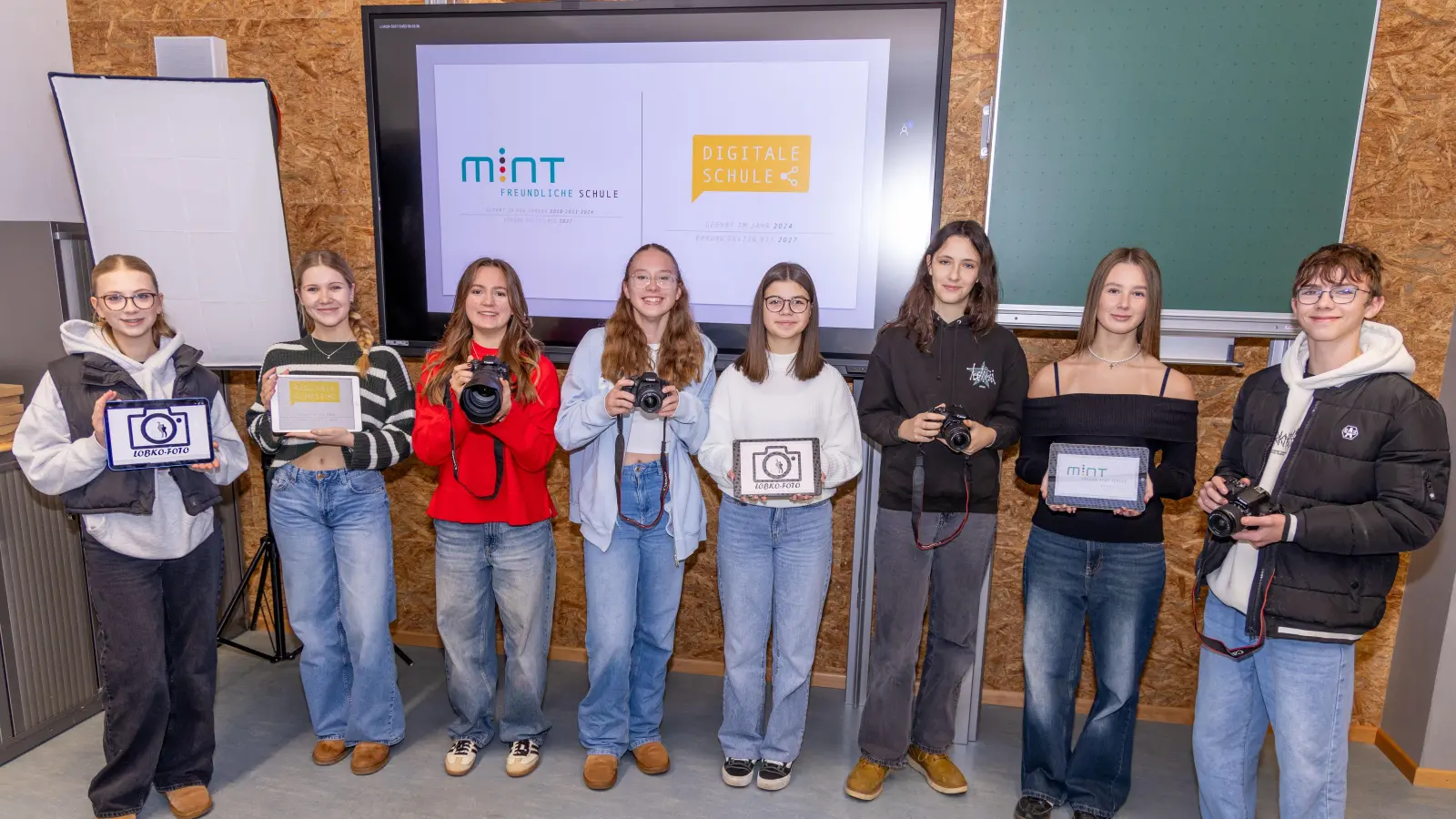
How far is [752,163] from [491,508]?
1482mm

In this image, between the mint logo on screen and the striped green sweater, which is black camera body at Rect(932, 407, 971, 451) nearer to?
the striped green sweater

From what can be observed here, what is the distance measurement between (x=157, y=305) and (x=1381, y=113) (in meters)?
3.83

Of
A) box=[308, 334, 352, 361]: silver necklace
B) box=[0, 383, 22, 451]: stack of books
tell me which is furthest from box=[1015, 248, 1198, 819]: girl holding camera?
box=[0, 383, 22, 451]: stack of books

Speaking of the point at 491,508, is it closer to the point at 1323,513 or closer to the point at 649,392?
the point at 649,392

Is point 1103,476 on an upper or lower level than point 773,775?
upper

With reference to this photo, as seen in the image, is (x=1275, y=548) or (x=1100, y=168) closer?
(x=1275, y=548)

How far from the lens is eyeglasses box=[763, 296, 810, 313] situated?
233 centimetres

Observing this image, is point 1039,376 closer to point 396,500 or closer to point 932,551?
point 932,551

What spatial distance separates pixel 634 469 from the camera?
7.84 feet

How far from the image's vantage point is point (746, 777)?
2549mm

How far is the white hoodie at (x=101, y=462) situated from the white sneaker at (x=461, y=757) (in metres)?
1.00

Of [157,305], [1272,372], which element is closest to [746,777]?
[1272,372]

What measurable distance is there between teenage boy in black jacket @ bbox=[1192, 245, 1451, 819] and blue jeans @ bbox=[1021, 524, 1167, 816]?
9.5 inches

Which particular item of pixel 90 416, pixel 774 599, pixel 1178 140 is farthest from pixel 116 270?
pixel 1178 140
